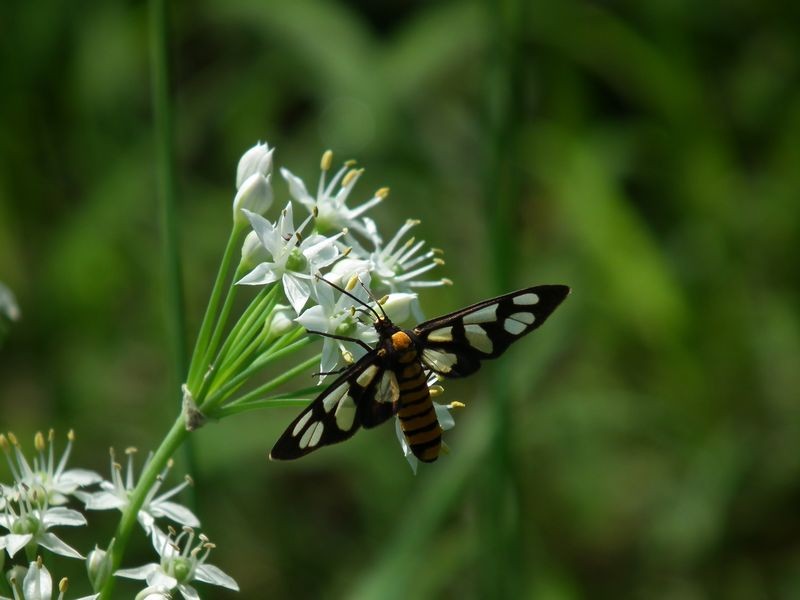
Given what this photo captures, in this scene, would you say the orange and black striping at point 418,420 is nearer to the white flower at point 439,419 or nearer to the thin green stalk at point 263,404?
the white flower at point 439,419

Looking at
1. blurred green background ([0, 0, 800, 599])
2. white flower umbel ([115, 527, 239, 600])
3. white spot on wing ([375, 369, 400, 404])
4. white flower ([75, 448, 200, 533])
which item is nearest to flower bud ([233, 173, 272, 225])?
white spot on wing ([375, 369, 400, 404])

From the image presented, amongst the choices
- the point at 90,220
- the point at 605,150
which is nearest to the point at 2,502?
the point at 90,220

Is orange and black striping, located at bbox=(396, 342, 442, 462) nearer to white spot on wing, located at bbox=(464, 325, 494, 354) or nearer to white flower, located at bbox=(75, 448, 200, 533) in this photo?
white spot on wing, located at bbox=(464, 325, 494, 354)

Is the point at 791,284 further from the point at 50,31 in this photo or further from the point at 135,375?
the point at 50,31

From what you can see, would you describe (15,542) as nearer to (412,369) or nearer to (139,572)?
(139,572)

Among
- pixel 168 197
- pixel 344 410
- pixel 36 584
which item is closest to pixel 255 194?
pixel 168 197

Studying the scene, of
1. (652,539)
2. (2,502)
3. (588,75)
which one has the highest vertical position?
(588,75)
